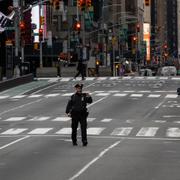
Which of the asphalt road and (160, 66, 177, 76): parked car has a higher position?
(160, 66, 177, 76): parked car

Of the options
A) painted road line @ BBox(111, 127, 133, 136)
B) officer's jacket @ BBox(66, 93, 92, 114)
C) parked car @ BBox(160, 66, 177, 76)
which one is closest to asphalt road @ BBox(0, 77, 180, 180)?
painted road line @ BBox(111, 127, 133, 136)

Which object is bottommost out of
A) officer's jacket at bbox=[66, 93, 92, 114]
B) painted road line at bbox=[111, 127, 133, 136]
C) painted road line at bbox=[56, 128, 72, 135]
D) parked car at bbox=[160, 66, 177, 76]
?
painted road line at bbox=[111, 127, 133, 136]

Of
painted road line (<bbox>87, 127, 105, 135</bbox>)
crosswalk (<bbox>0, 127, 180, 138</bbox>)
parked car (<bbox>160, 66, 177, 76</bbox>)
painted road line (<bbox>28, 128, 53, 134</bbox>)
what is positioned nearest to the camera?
crosswalk (<bbox>0, 127, 180, 138</bbox>)

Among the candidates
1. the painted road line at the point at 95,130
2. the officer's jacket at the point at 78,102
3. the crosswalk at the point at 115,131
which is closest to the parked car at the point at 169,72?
the painted road line at the point at 95,130

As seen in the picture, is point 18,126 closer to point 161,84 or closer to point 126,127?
point 126,127

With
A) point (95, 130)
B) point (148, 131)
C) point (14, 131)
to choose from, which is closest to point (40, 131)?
point (14, 131)

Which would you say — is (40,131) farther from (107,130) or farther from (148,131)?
(148,131)

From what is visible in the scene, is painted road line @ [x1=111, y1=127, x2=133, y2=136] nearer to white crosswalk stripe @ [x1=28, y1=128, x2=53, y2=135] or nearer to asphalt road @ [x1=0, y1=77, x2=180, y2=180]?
asphalt road @ [x1=0, y1=77, x2=180, y2=180]

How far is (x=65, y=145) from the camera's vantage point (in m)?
20.6

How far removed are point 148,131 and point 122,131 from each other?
0.90 meters

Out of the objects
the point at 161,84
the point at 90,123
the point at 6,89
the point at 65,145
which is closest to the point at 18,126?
the point at 90,123

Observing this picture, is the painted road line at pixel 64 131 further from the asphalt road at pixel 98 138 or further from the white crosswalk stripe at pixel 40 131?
the white crosswalk stripe at pixel 40 131

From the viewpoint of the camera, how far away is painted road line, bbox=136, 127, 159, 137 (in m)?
24.1

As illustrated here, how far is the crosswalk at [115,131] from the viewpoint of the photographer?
2403cm
